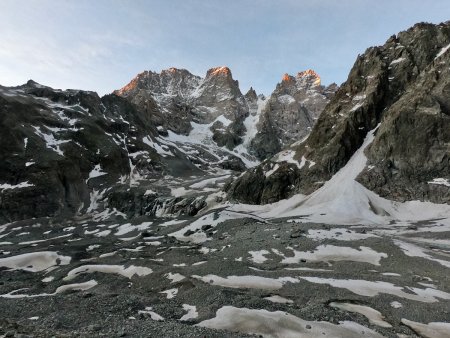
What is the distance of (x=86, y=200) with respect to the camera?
429ft

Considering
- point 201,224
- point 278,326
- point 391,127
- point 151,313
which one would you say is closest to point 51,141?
point 201,224

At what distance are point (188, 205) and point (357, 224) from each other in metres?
47.0

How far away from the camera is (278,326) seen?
22828 millimetres

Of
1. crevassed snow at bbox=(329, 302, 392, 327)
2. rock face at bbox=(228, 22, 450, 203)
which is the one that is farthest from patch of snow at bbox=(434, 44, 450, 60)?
crevassed snow at bbox=(329, 302, 392, 327)

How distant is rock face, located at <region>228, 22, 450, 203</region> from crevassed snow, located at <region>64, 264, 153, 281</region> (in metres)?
58.4

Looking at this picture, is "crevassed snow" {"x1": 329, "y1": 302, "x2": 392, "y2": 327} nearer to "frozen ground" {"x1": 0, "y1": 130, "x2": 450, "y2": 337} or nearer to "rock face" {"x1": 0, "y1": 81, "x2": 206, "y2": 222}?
"frozen ground" {"x1": 0, "y1": 130, "x2": 450, "y2": 337}

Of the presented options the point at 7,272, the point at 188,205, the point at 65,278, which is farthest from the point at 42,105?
the point at 65,278

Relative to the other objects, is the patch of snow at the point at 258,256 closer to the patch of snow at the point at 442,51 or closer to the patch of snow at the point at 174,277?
the patch of snow at the point at 174,277

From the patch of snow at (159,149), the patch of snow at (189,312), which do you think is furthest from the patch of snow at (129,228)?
the patch of snow at (159,149)

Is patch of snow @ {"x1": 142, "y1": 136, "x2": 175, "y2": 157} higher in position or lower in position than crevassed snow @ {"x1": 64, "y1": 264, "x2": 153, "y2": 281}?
higher

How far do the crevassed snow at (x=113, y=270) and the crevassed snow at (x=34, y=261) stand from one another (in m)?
11.1

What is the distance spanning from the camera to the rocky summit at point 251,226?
26172mm

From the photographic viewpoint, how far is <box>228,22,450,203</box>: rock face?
84.0 metres

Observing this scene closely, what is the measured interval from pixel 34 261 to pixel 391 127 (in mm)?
79990
